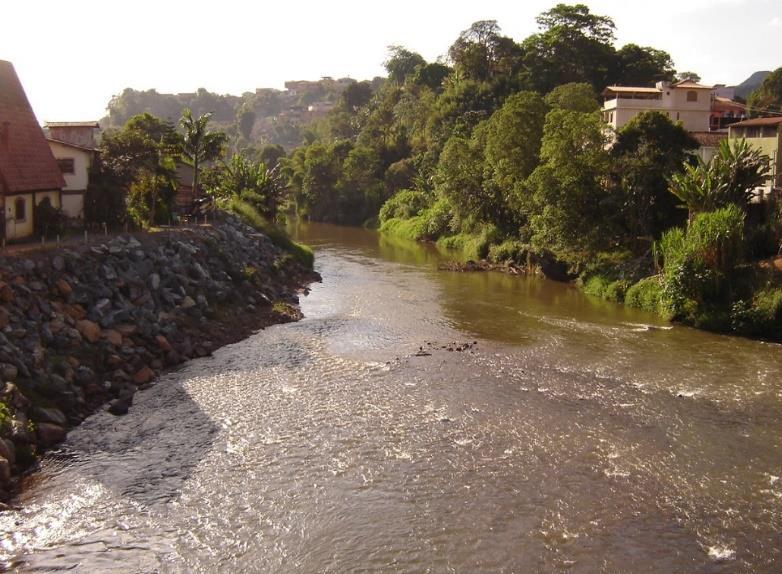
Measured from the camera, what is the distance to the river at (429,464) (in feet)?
47.3

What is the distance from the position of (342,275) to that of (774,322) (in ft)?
84.6

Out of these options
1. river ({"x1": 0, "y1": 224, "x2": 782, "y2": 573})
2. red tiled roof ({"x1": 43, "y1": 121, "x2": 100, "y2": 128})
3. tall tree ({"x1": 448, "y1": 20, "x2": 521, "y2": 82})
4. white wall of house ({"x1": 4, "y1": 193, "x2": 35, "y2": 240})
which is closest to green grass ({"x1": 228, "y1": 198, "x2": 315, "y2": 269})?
red tiled roof ({"x1": 43, "y1": 121, "x2": 100, "y2": 128})

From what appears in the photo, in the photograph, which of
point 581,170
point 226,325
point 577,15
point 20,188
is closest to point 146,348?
point 226,325

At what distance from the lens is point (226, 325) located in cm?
3039

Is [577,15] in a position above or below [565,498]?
above

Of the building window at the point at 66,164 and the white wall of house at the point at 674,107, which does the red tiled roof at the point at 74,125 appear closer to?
the building window at the point at 66,164

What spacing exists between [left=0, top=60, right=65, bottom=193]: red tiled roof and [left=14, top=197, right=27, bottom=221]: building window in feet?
1.44

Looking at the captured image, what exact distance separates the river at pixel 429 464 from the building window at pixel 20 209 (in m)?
10.5

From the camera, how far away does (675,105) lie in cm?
5916

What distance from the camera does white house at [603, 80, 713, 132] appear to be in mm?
58125

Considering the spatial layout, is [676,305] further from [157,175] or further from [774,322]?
[157,175]

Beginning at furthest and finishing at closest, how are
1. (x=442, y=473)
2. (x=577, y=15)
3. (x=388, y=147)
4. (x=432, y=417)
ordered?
(x=388, y=147) → (x=577, y=15) → (x=432, y=417) → (x=442, y=473)

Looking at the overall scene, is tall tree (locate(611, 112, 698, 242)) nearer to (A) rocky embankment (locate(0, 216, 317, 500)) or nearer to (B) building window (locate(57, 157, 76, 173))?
(A) rocky embankment (locate(0, 216, 317, 500))

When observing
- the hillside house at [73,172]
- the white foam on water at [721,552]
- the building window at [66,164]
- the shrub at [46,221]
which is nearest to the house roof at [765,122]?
the white foam on water at [721,552]
